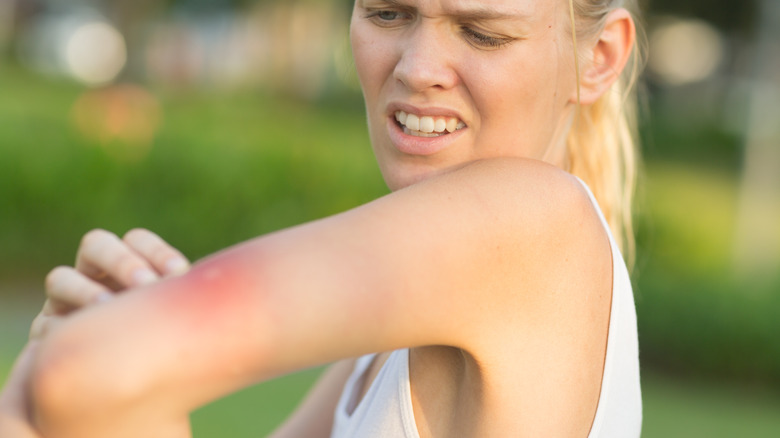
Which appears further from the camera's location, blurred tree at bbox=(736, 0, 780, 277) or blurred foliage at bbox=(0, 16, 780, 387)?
blurred tree at bbox=(736, 0, 780, 277)

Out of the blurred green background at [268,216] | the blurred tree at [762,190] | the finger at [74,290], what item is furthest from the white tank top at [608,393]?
the blurred tree at [762,190]

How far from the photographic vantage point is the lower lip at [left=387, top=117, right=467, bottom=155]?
1693 millimetres

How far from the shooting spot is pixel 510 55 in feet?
5.32

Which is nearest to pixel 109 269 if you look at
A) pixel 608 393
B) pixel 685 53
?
pixel 608 393

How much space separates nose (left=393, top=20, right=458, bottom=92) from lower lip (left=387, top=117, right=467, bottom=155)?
10 centimetres

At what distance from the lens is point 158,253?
131 cm

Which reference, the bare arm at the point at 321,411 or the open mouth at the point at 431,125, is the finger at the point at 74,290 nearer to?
the open mouth at the point at 431,125

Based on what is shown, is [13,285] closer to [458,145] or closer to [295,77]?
[458,145]

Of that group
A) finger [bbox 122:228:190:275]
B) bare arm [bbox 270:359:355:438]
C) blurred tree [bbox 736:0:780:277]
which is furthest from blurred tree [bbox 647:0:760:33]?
finger [bbox 122:228:190:275]

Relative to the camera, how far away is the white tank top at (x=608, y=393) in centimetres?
160

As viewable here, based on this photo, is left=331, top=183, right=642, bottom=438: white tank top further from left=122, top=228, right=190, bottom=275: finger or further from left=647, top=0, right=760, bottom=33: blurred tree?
left=647, top=0, right=760, bottom=33: blurred tree

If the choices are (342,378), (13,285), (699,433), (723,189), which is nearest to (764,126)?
(723,189)

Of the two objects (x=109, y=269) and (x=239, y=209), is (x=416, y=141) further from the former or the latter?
(x=239, y=209)

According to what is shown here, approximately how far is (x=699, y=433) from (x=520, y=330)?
627 cm
